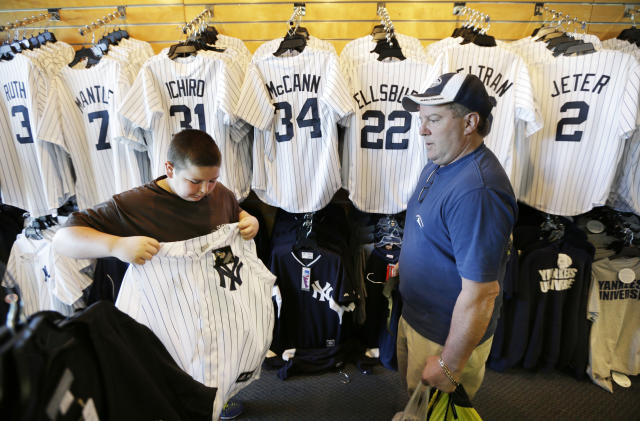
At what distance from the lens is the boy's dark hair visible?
1316mm

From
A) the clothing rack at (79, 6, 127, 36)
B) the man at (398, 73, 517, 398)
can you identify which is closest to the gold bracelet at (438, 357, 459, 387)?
the man at (398, 73, 517, 398)

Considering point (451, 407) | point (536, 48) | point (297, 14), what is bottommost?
point (451, 407)

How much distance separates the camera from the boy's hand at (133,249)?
123cm

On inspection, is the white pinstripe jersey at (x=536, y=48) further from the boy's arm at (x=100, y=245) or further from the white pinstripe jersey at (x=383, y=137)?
the boy's arm at (x=100, y=245)

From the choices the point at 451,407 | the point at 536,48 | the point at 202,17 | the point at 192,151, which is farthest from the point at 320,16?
the point at 451,407

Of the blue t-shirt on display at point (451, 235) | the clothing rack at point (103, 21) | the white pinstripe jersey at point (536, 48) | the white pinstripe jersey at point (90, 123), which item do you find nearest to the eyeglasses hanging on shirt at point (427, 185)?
the blue t-shirt on display at point (451, 235)

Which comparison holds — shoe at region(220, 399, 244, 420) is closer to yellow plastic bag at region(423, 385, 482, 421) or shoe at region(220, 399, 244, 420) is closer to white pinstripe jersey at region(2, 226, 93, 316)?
white pinstripe jersey at region(2, 226, 93, 316)

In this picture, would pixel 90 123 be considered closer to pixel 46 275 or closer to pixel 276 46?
pixel 46 275

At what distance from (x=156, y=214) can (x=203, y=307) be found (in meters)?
0.41

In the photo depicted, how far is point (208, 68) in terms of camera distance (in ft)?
7.23

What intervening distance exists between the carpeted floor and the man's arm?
112cm

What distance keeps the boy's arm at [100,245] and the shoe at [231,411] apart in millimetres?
1442

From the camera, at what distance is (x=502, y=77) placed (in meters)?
2.17

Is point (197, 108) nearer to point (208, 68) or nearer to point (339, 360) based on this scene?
point (208, 68)
